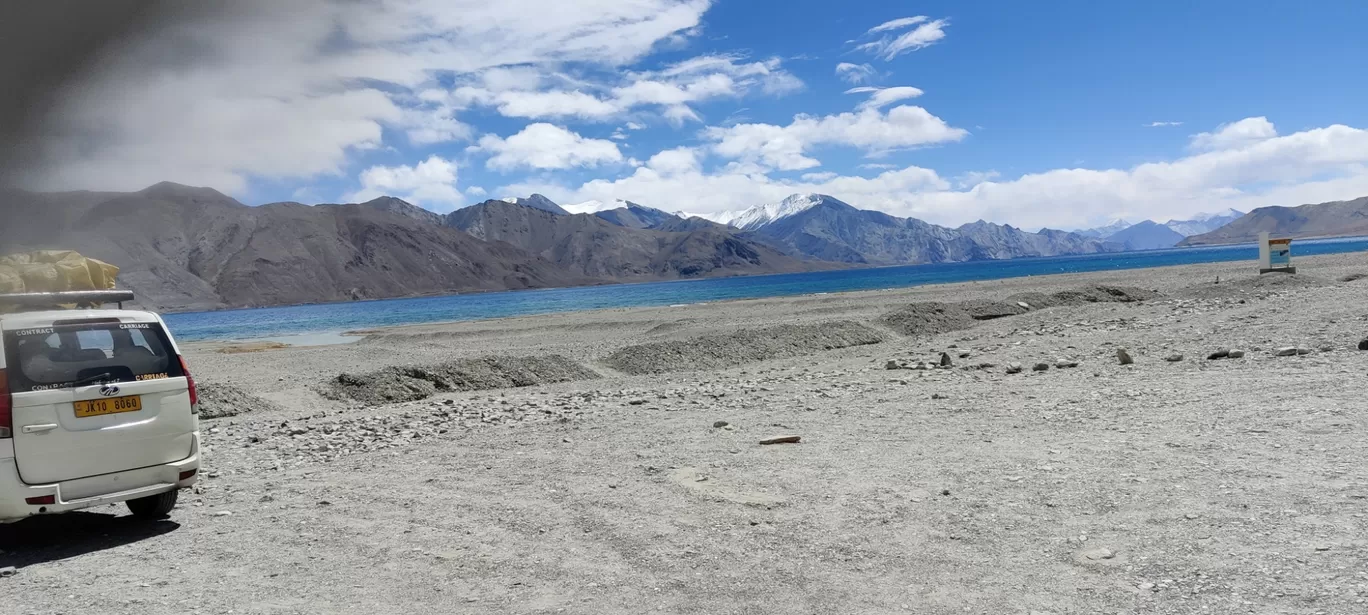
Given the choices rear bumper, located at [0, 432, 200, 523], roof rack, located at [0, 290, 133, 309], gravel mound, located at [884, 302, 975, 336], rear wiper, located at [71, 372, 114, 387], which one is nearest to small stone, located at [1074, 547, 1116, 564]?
rear bumper, located at [0, 432, 200, 523]

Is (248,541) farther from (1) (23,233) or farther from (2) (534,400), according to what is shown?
(1) (23,233)

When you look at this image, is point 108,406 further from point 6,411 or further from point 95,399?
point 6,411

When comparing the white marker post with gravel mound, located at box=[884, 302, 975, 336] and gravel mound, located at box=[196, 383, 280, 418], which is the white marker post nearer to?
gravel mound, located at box=[884, 302, 975, 336]

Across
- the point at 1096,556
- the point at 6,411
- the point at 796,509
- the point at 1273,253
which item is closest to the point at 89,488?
the point at 6,411

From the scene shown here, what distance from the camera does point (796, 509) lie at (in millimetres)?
7734

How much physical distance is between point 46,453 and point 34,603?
55.4 inches

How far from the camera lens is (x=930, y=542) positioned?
6.55 meters

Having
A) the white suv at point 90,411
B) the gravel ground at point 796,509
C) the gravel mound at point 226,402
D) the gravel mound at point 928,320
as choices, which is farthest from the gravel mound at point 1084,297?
the white suv at point 90,411

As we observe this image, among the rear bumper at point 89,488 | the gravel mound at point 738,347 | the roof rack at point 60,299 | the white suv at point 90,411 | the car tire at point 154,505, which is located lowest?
the gravel mound at point 738,347

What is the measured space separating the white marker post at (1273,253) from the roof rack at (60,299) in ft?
138

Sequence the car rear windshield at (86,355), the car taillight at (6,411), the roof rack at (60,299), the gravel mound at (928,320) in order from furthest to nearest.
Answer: the gravel mound at (928,320) → the roof rack at (60,299) → the car rear windshield at (86,355) → the car taillight at (6,411)

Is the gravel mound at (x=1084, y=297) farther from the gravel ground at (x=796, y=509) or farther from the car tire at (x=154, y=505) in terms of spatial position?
the car tire at (x=154, y=505)

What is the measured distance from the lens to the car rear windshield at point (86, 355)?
7004 millimetres

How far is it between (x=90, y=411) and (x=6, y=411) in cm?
57
